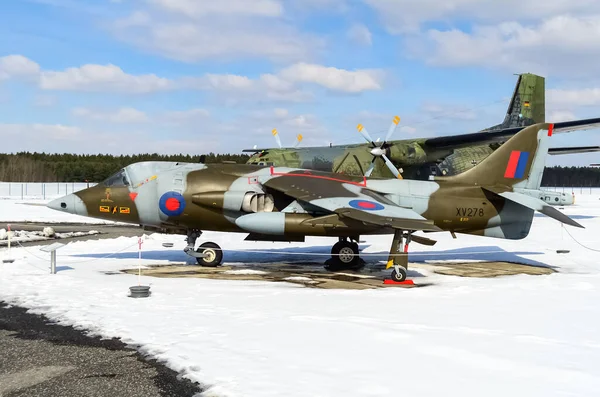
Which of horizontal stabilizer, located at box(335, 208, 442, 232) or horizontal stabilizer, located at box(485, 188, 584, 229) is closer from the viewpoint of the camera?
horizontal stabilizer, located at box(335, 208, 442, 232)

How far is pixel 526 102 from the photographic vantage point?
38.5 m

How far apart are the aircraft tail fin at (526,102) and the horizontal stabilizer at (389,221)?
94.0 feet

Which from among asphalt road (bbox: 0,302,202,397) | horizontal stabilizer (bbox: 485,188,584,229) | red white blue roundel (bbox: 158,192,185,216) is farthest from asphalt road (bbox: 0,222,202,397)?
horizontal stabilizer (bbox: 485,188,584,229)

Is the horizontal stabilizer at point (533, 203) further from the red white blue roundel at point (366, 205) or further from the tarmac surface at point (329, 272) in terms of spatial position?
the red white blue roundel at point (366, 205)

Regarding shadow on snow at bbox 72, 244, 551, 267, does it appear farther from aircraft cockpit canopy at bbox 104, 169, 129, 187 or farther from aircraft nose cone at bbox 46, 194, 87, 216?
aircraft cockpit canopy at bbox 104, 169, 129, 187

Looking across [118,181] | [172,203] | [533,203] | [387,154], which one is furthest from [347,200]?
[387,154]

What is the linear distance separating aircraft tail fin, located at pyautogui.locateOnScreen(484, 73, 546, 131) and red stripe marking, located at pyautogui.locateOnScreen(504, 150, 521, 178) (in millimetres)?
23914

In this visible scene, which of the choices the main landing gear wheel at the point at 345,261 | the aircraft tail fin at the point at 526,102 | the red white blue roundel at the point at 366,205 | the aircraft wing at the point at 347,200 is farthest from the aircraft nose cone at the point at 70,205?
the aircraft tail fin at the point at 526,102

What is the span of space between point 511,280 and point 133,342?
10229 millimetres

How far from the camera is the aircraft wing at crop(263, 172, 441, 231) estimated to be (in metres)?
12.8

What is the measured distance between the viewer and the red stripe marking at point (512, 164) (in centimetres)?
1595

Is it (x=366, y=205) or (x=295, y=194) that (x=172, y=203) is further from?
(x=366, y=205)

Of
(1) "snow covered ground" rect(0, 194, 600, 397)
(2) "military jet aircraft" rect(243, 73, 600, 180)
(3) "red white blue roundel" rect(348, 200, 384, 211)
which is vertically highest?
(2) "military jet aircraft" rect(243, 73, 600, 180)

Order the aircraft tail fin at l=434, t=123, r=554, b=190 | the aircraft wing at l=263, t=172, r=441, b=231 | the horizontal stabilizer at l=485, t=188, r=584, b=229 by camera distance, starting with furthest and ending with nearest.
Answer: the aircraft tail fin at l=434, t=123, r=554, b=190 < the horizontal stabilizer at l=485, t=188, r=584, b=229 < the aircraft wing at l=263, t=172, r=441, b=231
